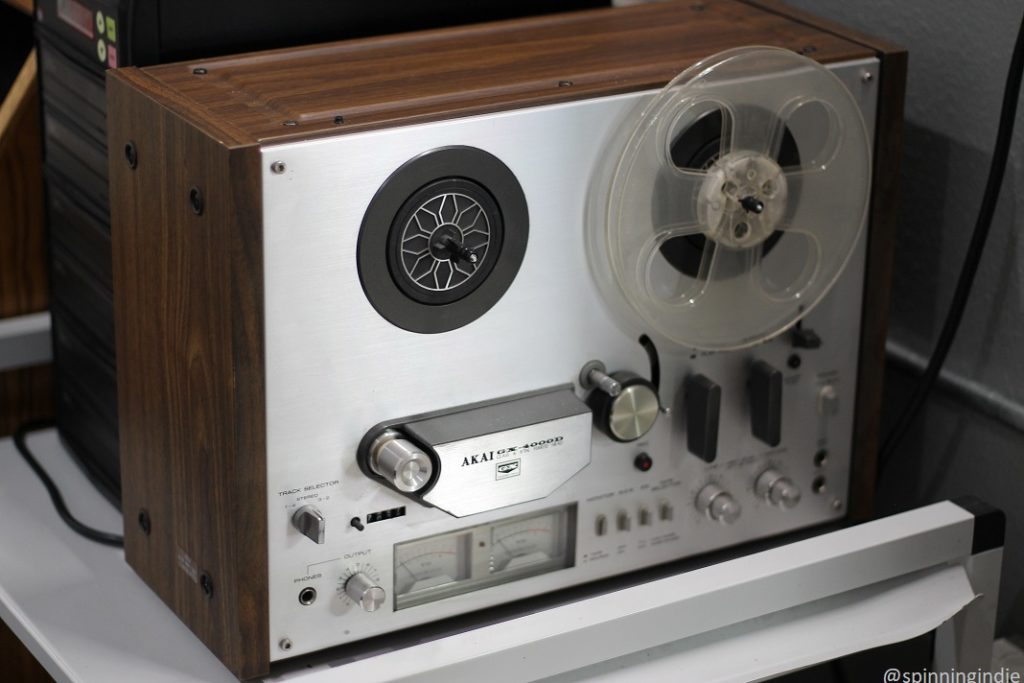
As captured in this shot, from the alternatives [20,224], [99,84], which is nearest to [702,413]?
[99,84]

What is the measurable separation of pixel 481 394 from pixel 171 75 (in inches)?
12.6

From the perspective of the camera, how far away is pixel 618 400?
1.08 metres

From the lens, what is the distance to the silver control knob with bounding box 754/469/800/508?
1.21 meters

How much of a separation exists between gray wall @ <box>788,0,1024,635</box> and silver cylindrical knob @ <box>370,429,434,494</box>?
0.59 metres

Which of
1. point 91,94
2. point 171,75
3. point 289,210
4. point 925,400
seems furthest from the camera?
point 925,400

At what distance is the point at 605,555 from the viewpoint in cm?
115

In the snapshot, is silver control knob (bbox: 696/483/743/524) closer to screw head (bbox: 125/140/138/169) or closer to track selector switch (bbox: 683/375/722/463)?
track selector switch (bbox: 683/375/722/463)

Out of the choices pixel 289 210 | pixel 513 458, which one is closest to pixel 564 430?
pixel 513 458

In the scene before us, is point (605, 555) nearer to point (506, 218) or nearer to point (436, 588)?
point (436, 588)

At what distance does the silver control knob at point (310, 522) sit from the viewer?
99cm

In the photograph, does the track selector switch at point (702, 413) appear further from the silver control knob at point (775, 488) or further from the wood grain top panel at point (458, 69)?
the wood grain top panel at point (458, 69)

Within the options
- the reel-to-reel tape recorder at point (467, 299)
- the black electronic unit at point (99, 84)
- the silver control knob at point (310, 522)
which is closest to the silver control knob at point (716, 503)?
the reel-to-reel tape recorder at point (467, 299)

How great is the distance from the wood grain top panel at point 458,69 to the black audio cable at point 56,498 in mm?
412

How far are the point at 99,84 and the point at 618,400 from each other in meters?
0.47
